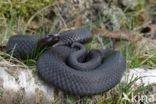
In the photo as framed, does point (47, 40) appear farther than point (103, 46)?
No

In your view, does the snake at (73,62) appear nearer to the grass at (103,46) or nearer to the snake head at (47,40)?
the snake head at (47,40)

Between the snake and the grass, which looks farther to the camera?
the grass

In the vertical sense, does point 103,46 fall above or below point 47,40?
below

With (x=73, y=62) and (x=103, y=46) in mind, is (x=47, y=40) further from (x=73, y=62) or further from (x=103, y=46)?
(x=103, y=46)

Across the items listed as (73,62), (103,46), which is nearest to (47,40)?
(73,62)

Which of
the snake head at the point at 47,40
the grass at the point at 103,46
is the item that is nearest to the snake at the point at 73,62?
the snake head at the point at 47,40

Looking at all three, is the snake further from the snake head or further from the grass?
the grass

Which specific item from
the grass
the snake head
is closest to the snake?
the snake head
